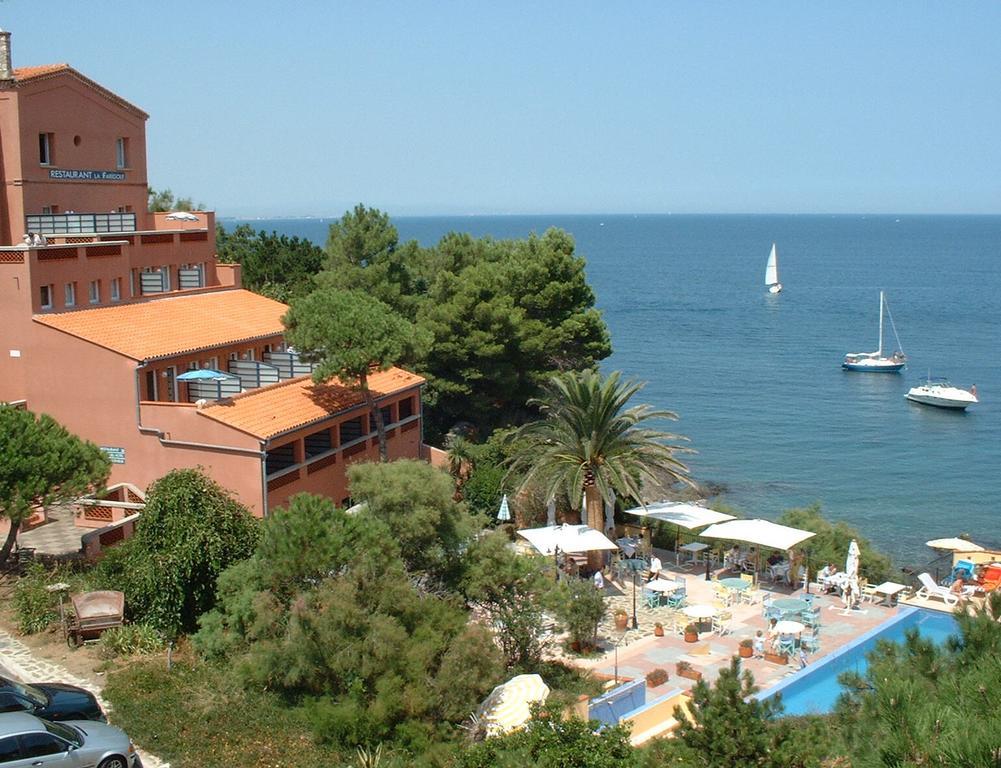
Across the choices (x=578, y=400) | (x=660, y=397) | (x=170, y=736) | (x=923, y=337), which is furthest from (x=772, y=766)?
(x=923, y=337)

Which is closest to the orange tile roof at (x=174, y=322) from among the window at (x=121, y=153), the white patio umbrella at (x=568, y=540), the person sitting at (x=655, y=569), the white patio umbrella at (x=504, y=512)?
the window at (x=121, y=153)

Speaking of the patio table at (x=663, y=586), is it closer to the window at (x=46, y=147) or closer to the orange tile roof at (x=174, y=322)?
the orange tile roof at (x=174, y=322)

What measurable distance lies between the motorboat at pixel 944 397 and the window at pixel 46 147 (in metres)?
50.2

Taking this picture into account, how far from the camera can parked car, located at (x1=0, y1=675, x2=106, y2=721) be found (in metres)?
14.1

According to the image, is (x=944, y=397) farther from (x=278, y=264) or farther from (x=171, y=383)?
(x=171, y=383)

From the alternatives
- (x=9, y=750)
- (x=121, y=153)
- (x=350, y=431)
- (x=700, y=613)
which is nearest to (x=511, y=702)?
(x=9, y=750)

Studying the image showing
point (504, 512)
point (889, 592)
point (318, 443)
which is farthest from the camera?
point (318, 443)

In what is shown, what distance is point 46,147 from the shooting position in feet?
108

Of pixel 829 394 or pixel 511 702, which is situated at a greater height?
pixel 511 702

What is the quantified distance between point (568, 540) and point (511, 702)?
881 centimetres

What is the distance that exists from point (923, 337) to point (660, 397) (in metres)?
36.5

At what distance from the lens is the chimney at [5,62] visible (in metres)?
31.2

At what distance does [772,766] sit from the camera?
37.6 ft

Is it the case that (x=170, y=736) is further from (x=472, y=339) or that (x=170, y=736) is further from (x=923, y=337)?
(x=923, y=337)
